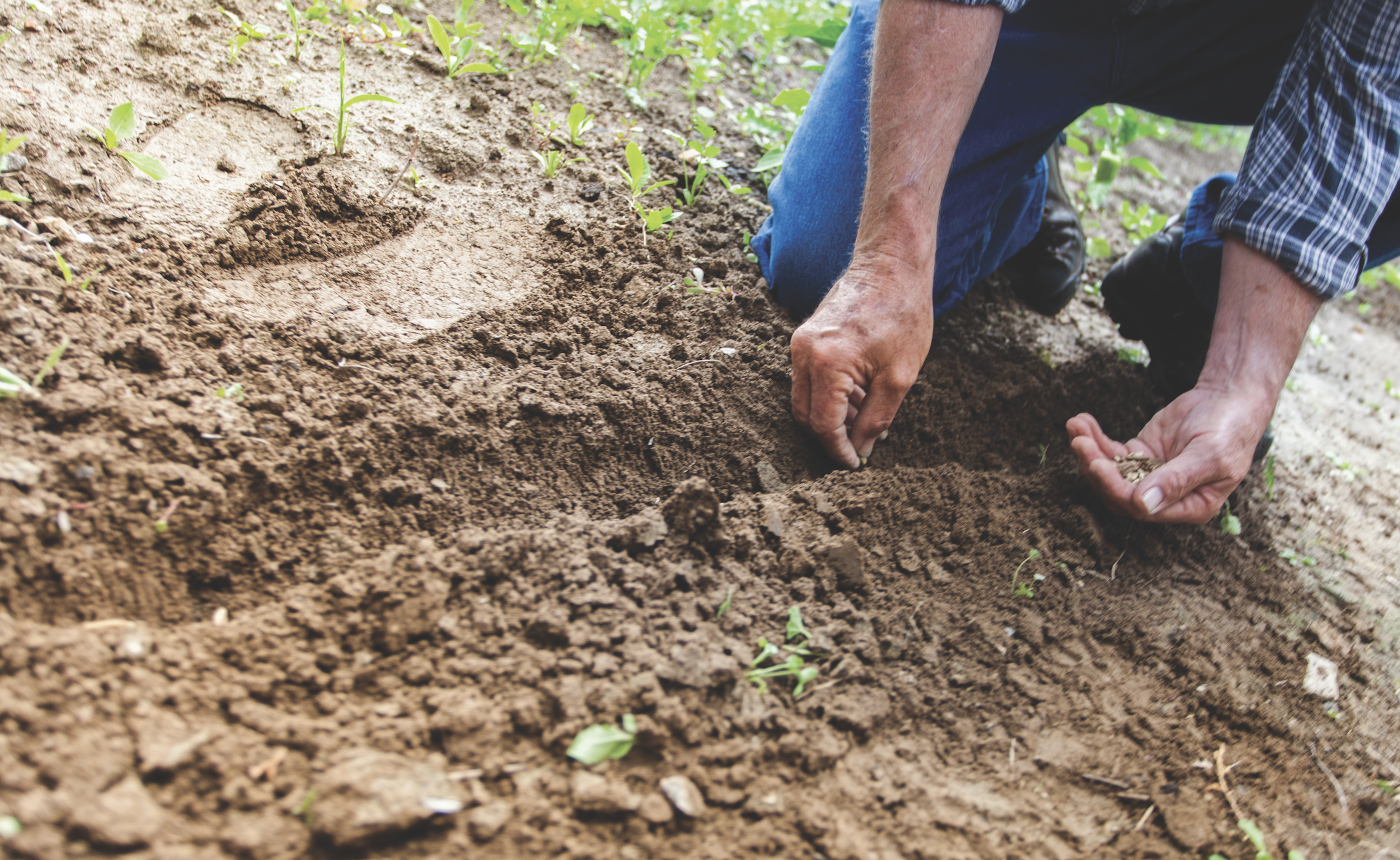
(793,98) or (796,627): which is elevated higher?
(793,98)

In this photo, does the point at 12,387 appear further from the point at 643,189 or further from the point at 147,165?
the point at 643,189

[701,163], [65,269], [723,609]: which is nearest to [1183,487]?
[723,609]

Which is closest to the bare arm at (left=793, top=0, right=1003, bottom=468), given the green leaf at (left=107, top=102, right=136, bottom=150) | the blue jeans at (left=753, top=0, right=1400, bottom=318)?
the blue jeans at (left=753, top=0, right=1400, bottom=318)

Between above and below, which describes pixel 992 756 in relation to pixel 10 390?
below

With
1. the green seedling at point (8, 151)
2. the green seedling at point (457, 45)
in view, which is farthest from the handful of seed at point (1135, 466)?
the green seedling at point (8, 151)

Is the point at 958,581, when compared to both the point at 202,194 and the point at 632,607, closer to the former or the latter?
the point at 632,607

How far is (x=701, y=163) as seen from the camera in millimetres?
2229

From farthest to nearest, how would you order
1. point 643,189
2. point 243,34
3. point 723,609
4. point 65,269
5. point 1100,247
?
point 1100,247, point 643,189, point 243,34, point 65,269, point 723,609

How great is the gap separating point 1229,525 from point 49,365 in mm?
2462

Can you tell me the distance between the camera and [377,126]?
2.04 m

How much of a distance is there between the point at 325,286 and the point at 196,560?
694 millimetres

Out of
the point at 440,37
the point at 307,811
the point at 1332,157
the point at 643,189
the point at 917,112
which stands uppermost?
the point at 1332,157

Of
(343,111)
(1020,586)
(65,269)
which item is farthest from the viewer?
(343,111)

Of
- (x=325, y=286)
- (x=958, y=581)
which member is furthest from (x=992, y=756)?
(x=325, y=286)
